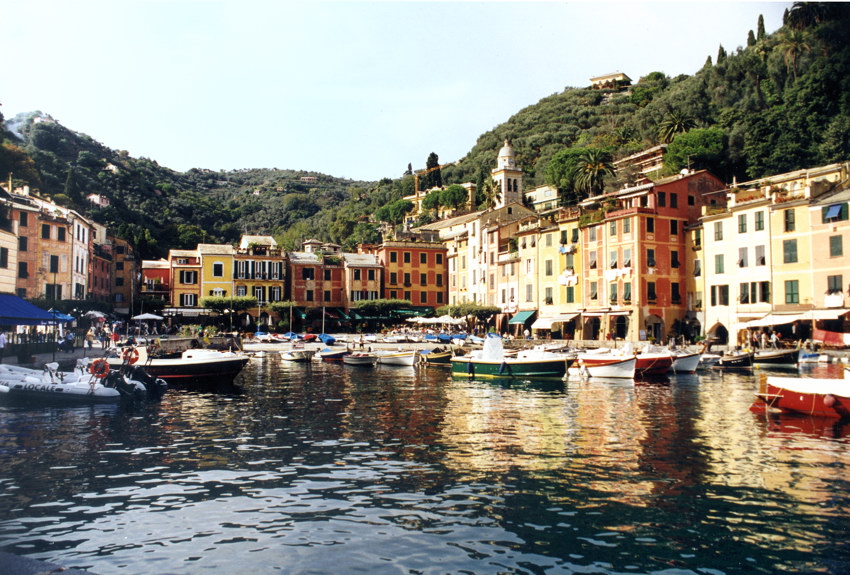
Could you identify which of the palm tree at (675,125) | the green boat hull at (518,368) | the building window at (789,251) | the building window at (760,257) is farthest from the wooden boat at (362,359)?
the palm tree at (675,125)

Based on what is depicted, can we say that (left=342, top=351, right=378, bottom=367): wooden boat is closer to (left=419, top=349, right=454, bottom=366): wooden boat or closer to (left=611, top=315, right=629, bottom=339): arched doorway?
(left=419, top=349, right=454, bottom=366): wooden boat

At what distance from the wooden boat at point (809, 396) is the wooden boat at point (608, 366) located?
13458 millimetres

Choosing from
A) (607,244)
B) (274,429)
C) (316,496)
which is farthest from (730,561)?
(607,244)

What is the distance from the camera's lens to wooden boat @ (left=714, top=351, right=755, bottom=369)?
41469mm

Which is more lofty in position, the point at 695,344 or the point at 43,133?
the point at 43,133

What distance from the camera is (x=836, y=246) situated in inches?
1702

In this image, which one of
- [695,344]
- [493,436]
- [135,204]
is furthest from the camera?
[135,204]

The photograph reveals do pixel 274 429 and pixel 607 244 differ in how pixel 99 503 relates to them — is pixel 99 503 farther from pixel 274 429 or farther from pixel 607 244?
pixel 607 244

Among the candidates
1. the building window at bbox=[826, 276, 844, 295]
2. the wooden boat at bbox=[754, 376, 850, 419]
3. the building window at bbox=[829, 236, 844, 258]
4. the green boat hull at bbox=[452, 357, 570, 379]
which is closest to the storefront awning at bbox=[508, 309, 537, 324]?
the green boat hull at bbox=[452, 357, 570, 379]

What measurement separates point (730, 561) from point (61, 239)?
208 feet

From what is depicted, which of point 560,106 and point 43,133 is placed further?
point 560,106

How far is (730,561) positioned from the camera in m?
9.64

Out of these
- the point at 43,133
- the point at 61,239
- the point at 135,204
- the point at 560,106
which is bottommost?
the point at 61,239

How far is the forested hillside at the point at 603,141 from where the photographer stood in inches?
2660
